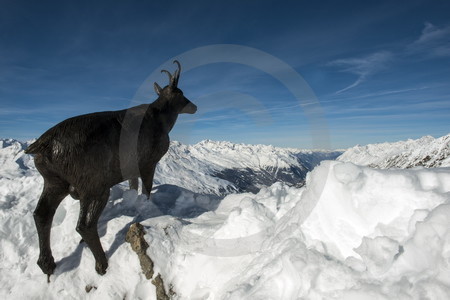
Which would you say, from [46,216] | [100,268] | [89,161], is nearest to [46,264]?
[46,216]

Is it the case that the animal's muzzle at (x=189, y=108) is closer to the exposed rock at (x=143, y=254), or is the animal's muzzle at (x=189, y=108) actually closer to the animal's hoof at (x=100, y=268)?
the exposed rock at (x=143, y=254)

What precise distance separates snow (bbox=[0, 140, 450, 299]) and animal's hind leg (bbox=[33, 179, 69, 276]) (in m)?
0.38

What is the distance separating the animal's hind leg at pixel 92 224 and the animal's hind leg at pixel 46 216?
3.10 ft

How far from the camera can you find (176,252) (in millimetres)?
7434

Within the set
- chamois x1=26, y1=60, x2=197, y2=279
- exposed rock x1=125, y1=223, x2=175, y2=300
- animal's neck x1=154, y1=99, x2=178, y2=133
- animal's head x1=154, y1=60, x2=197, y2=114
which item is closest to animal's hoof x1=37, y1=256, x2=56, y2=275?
chamois x1=26, y1=60, x2=197, y2=279

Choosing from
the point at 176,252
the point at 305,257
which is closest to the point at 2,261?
the point at 176,252

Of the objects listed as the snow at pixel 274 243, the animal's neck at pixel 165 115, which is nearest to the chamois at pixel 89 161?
the animal's neck at pixel 165 115

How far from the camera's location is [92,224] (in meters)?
7.09

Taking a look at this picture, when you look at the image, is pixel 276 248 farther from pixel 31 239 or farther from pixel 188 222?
pixel 31 239

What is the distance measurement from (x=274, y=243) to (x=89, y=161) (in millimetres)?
4957

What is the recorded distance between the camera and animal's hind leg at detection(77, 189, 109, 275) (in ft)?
22.9

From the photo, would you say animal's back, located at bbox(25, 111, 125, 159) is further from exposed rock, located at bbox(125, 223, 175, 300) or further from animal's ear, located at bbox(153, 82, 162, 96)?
exposed rock, located at bbox(125, 223, 175, 300)

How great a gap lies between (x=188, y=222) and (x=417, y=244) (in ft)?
21.0

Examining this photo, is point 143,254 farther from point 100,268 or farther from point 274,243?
point 274,243
